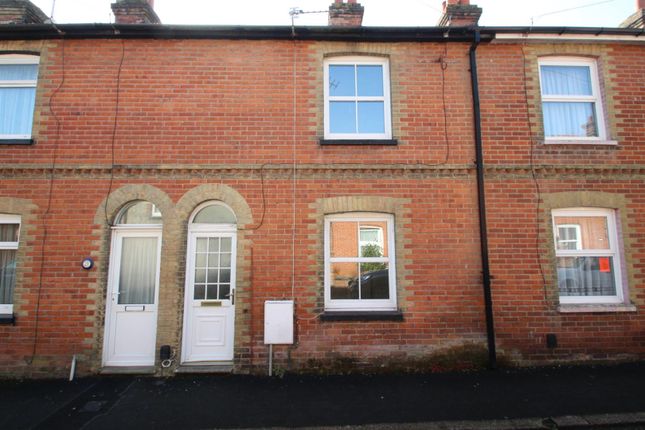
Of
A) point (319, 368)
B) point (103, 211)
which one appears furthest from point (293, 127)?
point (319, 368)

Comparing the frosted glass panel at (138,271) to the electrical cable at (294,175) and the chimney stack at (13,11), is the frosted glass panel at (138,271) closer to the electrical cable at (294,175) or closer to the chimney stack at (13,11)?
the electrical cable at (294,175)

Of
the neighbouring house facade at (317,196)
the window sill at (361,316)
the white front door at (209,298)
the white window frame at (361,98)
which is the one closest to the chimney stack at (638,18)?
the neighbouring house facade at (317,196)

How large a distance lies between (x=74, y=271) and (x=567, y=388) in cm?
785

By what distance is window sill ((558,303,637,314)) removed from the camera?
6.23 metres

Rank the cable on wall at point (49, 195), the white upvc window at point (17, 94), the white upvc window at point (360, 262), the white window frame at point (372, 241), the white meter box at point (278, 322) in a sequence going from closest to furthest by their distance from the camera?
the white meter box at point (278, 322)
the cable on wall at point (49, 195)
the white upvc window at point (360, 262)
the white window frame at point (372, 241)
the white upvc window at point (17, 94)

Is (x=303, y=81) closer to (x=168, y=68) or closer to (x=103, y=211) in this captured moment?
(x=168, y=68)

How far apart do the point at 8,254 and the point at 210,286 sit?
11.6 feet

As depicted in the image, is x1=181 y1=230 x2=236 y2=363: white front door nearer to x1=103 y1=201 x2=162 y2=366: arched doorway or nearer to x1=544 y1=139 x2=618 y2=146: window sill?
x1=103 y1=201 x2=162 y2=366: arched doorway

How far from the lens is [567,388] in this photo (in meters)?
5.24

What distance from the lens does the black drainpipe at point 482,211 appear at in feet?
20.0

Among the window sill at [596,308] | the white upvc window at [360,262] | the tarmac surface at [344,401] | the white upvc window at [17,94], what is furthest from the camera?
the white upvc window at [17,94]

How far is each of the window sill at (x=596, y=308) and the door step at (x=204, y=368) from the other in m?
5.66

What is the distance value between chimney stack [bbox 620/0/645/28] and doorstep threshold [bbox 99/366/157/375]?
11.3 meters

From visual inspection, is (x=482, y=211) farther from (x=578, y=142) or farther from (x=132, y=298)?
(x=132, y=298)
